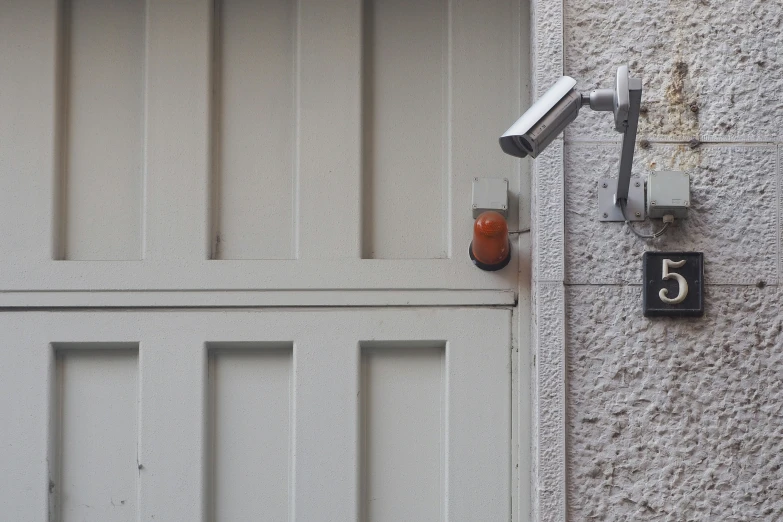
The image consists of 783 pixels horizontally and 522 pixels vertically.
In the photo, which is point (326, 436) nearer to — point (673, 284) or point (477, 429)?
point (477, 429)

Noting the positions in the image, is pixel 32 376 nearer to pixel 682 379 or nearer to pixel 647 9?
pixel 682 379

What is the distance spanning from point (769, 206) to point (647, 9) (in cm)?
50

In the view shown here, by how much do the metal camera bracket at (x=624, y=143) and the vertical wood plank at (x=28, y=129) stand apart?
1.21 m

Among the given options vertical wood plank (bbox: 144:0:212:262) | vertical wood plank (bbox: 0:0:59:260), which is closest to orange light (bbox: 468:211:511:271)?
vertical wood plank (bbox: 144:0:212:262)

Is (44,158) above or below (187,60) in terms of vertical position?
below

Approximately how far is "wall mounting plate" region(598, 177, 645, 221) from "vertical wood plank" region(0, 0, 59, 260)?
4.07 ft

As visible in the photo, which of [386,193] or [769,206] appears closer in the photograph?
[769,206]

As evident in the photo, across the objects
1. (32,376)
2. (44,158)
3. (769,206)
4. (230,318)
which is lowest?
(32,376)

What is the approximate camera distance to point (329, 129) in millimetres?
1611

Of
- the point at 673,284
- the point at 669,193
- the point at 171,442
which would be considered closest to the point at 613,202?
the point at 669,193

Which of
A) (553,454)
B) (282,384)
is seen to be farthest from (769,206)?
(282,384)

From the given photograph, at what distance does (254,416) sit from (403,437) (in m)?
0.35

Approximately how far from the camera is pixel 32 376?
158 cm

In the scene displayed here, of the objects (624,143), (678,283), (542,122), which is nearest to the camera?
(542,122)
